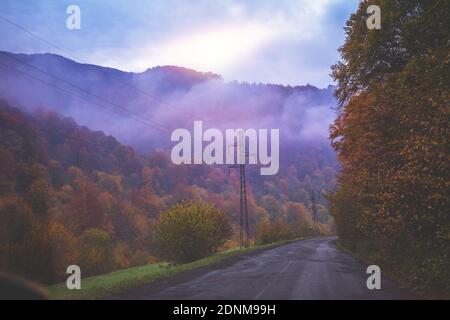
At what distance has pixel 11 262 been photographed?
1234 inches

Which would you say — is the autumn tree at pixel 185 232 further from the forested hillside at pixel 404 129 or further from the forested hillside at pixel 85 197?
the forested hillside at pixel 404 129

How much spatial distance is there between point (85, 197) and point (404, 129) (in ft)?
274

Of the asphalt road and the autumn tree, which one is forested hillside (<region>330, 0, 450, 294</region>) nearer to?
the asphalt road

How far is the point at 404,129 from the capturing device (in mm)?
16781

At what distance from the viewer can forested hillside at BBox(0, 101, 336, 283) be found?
39.5 m

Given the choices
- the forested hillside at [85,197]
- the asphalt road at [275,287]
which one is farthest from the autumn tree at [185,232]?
the asphalt road at [275,287]

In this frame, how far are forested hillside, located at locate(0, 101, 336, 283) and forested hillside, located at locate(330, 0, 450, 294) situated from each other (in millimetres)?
24627

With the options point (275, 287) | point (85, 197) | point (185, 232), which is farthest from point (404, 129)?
point (85, 197)

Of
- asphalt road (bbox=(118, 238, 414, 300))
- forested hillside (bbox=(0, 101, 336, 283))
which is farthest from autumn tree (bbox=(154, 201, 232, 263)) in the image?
asphalt road (bbox=(118, 238, 414, 300))

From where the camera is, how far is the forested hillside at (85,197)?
39.5 metres

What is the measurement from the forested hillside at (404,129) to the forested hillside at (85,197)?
24.6 metres

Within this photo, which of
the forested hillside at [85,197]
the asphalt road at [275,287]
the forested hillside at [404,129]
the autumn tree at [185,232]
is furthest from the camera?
→ the forested hillside at [85,197]
